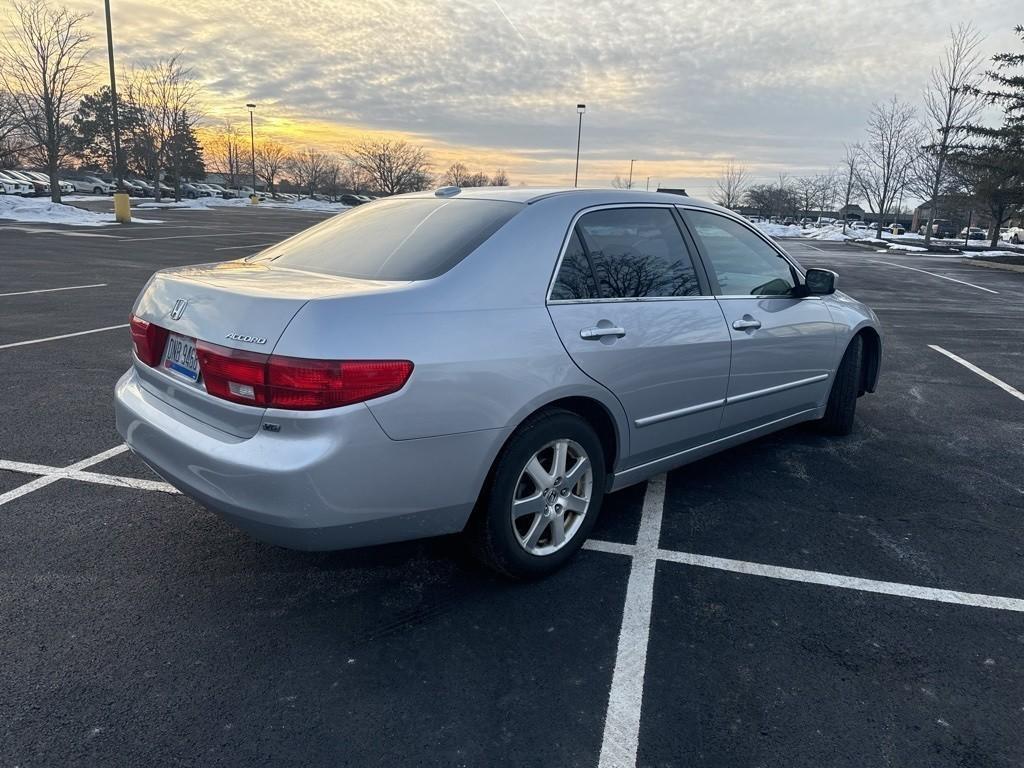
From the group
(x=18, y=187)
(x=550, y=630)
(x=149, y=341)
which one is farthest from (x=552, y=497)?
(x=18, y=187)

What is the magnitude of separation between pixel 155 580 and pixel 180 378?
3.02 ft

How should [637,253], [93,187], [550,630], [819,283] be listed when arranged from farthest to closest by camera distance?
[93,187]
[819,283]
[637,253]
[550,630]

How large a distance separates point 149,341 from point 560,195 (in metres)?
1.89

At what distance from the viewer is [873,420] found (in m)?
5.61

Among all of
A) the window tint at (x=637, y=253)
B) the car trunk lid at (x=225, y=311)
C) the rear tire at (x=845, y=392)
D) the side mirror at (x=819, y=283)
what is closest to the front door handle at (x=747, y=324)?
the window tint at (x=637, y=253)

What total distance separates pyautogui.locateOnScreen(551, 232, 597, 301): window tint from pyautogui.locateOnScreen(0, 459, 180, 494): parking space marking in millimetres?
2426

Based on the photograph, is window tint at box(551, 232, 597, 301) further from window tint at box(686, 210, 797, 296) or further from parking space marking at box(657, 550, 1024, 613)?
parking space marking at box(657, 550, 1024, 613)

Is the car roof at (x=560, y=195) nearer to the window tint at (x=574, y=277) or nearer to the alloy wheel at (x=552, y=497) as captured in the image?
the window tint at (x=574, y=277)

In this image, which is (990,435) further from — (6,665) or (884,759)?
(6,665)

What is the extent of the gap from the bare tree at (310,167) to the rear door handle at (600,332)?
8990 centimetres

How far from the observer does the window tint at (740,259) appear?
3838 millimetres

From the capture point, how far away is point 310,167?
88.1m

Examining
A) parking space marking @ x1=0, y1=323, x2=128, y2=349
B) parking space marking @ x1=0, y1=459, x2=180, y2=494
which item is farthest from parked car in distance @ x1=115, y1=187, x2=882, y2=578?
parking space marking @ x1=0, y1=323, x2=128, y2=349

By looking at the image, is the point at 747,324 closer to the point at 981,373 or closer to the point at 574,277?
the point at 574,277
